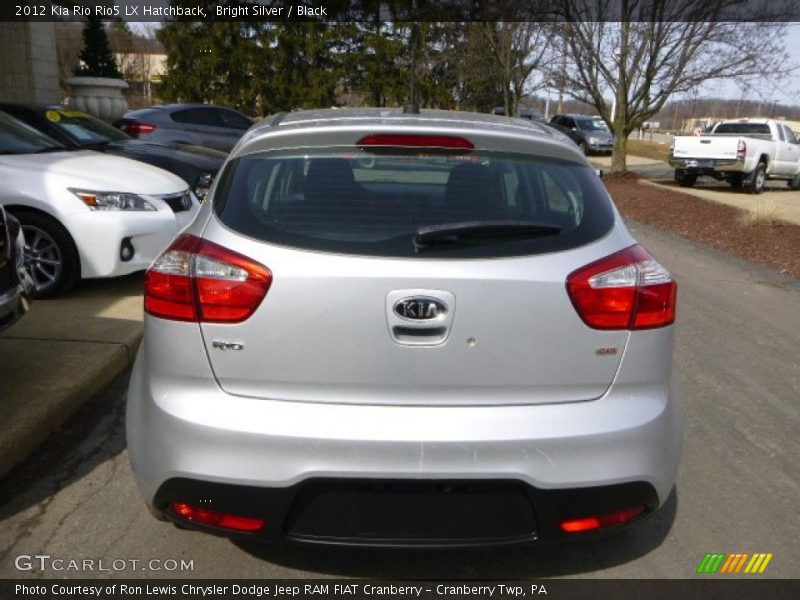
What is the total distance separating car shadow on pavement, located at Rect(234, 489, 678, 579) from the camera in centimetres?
294

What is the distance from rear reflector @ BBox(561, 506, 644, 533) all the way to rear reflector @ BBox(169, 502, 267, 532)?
0.99 meters

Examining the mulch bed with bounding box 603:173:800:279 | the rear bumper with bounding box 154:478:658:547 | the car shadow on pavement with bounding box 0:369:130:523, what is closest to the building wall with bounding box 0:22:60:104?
the mulch bed with bounding box 603:173:800:279

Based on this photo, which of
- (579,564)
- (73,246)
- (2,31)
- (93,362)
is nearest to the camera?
(579,564)

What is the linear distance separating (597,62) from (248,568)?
2052 centimetres

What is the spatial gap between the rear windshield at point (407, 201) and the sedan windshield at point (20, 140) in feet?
15.4

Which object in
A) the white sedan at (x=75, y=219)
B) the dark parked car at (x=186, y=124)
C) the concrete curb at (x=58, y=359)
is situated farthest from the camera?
the dark parked car at (x=186, y=124)

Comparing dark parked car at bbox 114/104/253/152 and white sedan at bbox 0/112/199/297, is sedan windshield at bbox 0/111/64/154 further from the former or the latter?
dark parked car at bbox 114/104/253/152

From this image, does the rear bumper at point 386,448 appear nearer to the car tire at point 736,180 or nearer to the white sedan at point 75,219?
the white sedan at point 75,219

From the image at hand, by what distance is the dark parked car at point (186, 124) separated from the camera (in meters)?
13.9

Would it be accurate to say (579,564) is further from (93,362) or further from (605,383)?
(93,362)

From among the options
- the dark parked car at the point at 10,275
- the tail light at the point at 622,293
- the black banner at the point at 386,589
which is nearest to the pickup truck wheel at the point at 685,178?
the dark parked car at the point at 10,275

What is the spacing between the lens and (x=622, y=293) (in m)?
2.52

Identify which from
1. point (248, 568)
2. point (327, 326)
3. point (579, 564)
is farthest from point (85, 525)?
point (579, 564)

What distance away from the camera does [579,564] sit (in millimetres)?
3012
